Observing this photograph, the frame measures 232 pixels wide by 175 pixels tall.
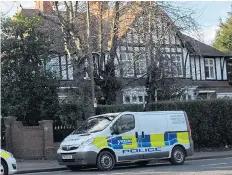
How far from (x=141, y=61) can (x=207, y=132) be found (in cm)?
580

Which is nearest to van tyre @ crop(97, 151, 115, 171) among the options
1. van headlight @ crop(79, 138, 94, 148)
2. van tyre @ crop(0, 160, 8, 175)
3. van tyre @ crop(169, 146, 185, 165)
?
van headlight @ crop(79, 138, 94, 148)

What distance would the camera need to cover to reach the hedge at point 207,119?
2619 cm

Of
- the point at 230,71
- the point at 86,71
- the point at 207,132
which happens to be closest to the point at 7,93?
the point at 86,71

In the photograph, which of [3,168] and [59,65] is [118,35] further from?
[3,168]

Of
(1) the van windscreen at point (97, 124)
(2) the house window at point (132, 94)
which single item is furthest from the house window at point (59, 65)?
(1) the van windscreen at point (97, 124)

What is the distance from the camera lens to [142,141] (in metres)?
17.6

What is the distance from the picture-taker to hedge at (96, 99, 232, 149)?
26188 mm

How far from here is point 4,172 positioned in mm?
14312

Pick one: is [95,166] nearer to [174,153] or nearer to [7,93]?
[174,153]

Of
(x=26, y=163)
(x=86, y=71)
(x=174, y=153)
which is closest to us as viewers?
(x=174, y=153)

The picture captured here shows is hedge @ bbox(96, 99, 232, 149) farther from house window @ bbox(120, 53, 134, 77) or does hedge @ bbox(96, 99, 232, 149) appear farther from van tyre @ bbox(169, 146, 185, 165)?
van tyre @ bbox(169, 146, 185, 165)

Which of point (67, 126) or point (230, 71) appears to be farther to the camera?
point (230, 71)

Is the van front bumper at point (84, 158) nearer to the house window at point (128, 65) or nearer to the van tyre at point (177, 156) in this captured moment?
the van tyre at point (177, 156)

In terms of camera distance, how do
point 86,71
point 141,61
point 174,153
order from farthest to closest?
point 141,61 → point 86,71 → point 174,153
